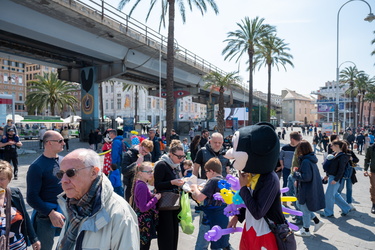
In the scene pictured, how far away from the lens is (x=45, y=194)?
2973mm

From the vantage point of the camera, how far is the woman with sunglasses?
10.8ft

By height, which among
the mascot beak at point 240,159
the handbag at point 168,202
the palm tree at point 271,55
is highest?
the palm tree at point 271,55

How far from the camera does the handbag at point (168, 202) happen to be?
10.8ft

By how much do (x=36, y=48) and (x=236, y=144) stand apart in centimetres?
1976

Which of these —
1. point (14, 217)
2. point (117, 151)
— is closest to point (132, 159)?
point (117, 151)

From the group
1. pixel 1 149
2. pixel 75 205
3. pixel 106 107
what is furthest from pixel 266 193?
pixel 106 107

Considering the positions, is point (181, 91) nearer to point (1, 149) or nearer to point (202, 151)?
point (1, 149)

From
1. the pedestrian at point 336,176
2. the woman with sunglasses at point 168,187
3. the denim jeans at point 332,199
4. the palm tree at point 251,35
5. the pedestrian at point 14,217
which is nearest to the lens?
the pedestrian at point 14,217

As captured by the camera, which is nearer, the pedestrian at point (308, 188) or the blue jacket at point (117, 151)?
the pedestrian at point (308, 188)

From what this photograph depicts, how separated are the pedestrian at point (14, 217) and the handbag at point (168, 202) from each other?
4.67ft

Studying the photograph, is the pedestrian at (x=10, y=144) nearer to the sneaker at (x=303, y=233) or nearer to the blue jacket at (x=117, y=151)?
the blue jacket at (x=117, y=151)

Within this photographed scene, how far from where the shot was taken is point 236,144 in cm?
242

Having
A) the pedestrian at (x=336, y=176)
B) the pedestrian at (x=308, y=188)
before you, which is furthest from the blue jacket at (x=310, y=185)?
the pedestrian at (x=336, y=176)

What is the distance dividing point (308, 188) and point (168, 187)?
9.29 ft
